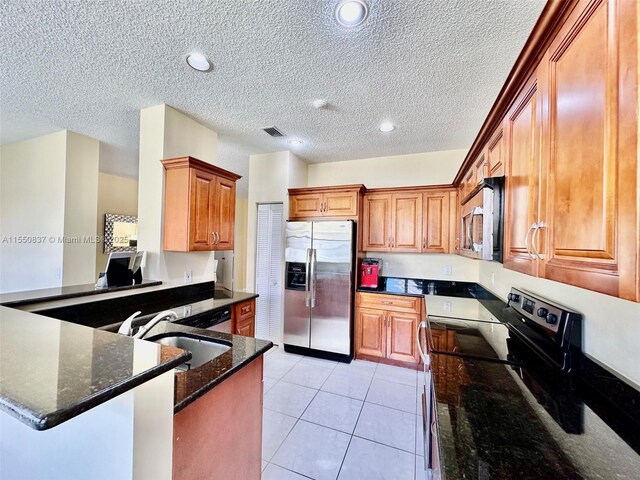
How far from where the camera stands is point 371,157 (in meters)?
3.95

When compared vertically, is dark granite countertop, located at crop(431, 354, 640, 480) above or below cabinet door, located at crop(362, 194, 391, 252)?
below

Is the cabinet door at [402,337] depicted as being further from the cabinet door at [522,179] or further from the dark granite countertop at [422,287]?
the cabinet door at [522,179]

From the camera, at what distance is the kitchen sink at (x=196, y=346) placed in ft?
4.84

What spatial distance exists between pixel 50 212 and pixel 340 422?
157 inches

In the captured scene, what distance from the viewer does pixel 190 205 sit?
2.44 meters

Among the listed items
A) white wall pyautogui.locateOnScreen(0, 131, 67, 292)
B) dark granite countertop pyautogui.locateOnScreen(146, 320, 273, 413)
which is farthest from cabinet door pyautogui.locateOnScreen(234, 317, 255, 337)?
white wall pyautogui.locateOnScreen(0, 131, 67, 292)

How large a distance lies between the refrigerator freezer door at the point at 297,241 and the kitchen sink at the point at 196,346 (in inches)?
80.1

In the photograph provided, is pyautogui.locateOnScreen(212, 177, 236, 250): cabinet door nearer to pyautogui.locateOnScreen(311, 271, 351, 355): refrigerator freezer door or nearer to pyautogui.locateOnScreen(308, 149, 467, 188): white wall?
pyautogui.locateOnScreen(311, 271, 351, 355): refrigerator freezer door

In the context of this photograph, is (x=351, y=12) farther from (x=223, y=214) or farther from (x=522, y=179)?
(x=223, y=214)

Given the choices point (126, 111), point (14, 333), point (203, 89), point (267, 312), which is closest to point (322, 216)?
point (267, 312)

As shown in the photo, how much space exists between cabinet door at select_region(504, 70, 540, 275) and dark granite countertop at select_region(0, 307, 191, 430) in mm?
1367

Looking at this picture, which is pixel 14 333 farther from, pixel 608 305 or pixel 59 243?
pixel 59 243

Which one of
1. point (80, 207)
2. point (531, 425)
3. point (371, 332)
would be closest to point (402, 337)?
point (371, 332)

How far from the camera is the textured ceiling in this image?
1.48 metres
